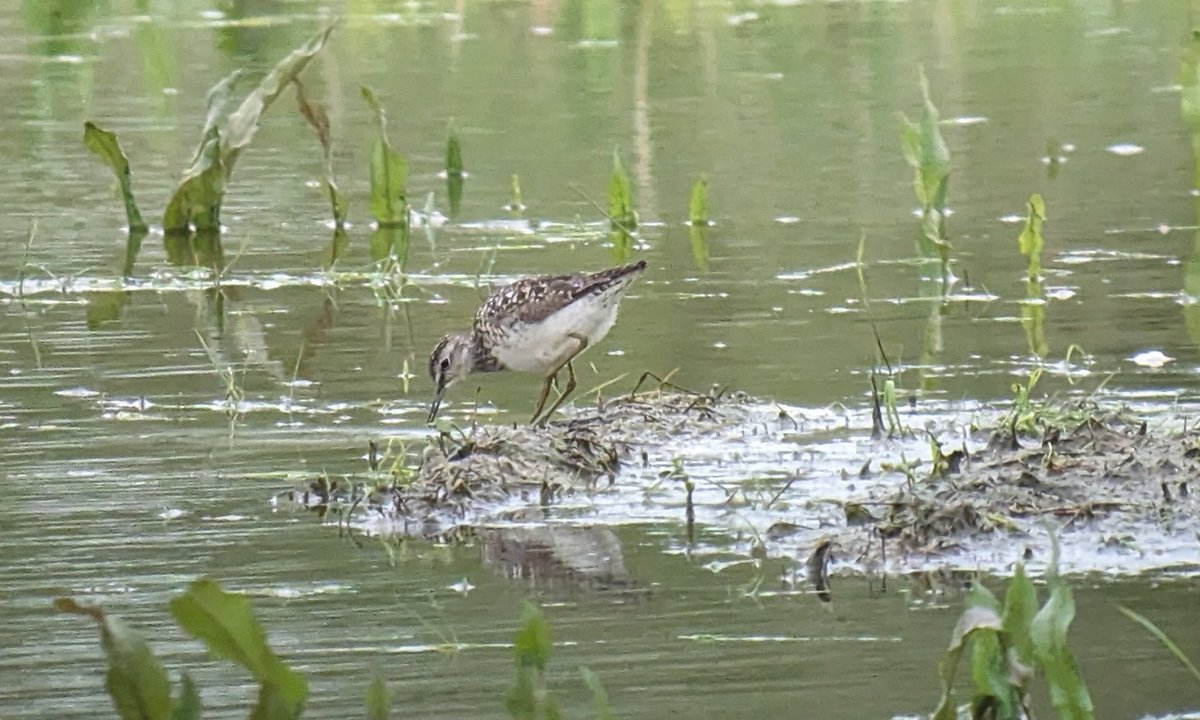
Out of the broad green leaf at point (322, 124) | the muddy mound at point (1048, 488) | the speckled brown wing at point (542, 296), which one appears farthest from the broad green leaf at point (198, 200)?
the muddy mound at point (1048, 488)

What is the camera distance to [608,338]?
10.2 m

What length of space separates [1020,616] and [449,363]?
169 inches

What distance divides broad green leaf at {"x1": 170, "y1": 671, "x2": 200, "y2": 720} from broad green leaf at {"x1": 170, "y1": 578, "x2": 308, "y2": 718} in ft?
0.32

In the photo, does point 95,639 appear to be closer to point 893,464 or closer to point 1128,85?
point 893,464

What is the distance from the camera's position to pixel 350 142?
16641mm

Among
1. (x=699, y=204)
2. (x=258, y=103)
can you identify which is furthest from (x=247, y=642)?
(x=699, y=204)

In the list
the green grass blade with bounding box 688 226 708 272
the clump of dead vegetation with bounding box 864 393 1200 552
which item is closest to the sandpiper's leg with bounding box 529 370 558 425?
the clump of dead vegetation with bounding box 864 393 1200 552

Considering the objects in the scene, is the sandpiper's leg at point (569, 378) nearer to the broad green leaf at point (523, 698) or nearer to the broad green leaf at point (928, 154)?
the broad green leaf at point (928, 154)

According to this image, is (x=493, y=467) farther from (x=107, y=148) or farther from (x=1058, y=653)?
(x=107, y=148)

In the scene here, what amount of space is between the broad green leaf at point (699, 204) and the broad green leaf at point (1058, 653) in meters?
8.10

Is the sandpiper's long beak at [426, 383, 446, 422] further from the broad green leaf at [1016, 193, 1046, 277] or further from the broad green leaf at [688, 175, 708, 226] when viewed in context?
the broad green leaf at [688, 175, 708, 226]

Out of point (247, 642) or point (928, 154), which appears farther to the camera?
point (928, 154)

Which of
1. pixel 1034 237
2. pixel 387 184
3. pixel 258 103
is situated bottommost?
pixel 1034 237

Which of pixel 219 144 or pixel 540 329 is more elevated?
pixel 219 144
